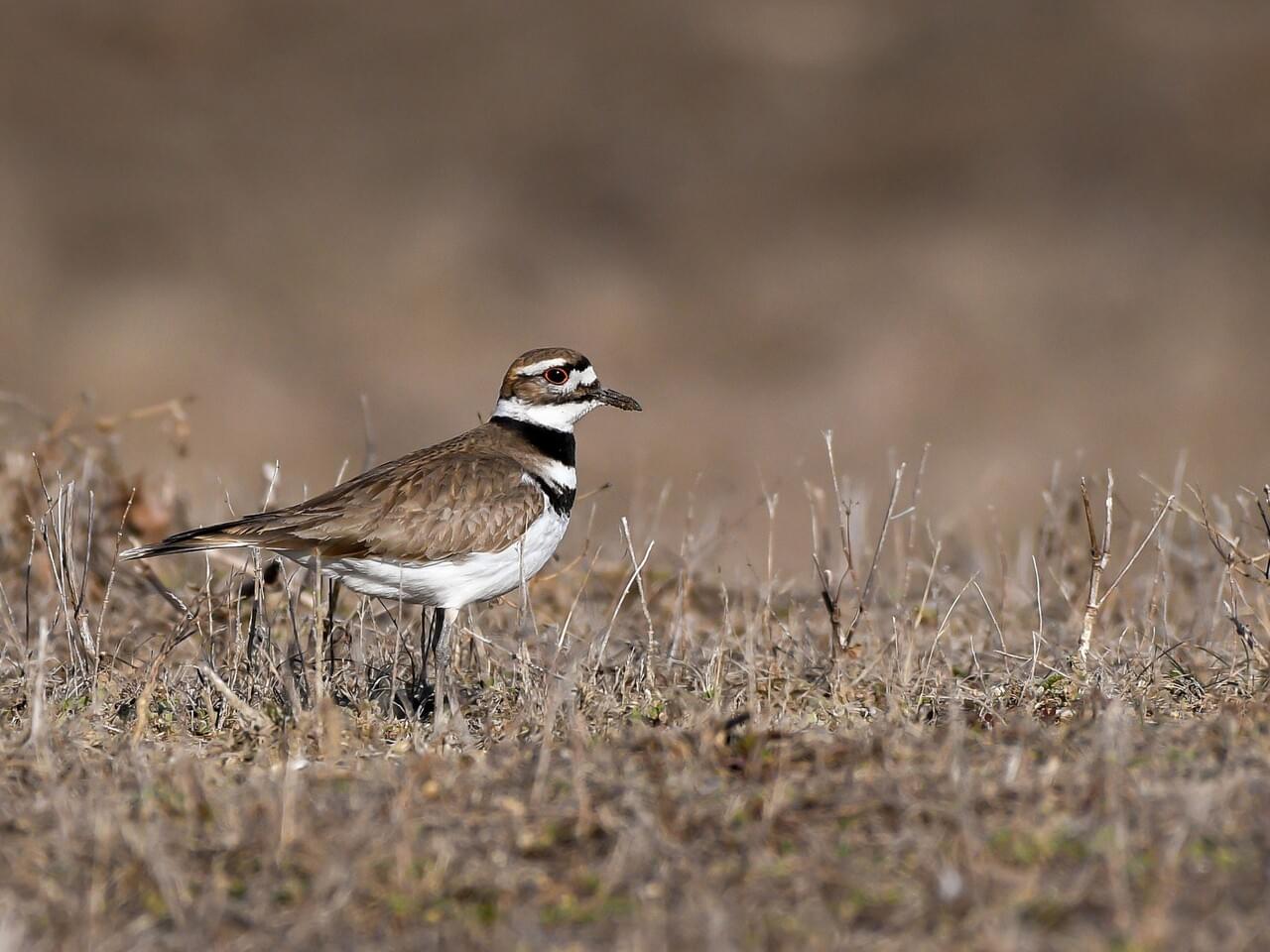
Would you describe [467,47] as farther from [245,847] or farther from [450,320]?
[245,847]

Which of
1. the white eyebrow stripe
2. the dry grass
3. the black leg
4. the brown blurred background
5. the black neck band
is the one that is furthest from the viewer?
the brown blurred background

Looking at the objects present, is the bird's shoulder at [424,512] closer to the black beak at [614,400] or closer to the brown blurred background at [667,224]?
the black beak at [614,400]

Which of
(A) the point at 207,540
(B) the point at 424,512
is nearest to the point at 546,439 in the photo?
(B) the point at 424,512

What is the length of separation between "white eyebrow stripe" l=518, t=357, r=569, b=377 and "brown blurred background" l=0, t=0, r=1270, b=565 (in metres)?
8.51

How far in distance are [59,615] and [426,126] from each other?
58.6 feet

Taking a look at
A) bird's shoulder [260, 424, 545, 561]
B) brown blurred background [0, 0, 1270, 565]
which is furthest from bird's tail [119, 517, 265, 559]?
brown blurred background [0, 0, 1270, 565]

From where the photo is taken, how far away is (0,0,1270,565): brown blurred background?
695 inches

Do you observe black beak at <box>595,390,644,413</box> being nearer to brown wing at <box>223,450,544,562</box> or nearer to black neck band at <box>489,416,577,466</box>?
black neck band at <box>489,416,577,466</box>

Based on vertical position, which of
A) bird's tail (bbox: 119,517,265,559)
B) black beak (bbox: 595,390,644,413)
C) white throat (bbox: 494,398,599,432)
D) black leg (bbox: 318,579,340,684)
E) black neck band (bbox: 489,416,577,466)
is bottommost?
black leg (bbox: 318,579,340,684)

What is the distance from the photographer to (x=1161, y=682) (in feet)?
18.2

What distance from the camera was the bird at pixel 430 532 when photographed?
19.2 ft

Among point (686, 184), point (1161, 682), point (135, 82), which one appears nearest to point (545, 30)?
point (686, 184)

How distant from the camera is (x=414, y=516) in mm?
5957

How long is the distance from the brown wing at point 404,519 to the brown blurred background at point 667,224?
9.12m
